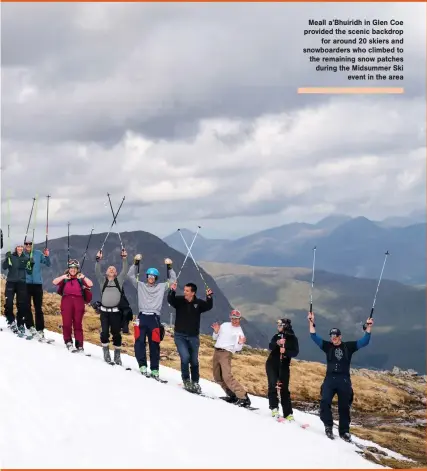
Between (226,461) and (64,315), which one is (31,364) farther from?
(226,461)

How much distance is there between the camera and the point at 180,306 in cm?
1992

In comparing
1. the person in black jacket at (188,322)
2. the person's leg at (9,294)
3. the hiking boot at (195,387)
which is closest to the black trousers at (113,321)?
the person in black jacket at (188,322)

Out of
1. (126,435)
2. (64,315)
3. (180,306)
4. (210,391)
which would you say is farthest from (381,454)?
(64,315)

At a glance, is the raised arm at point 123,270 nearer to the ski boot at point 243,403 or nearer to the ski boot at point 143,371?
the ski boot at point 143,371

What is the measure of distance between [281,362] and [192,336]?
282cm

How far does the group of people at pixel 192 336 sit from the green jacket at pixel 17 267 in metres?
2.16

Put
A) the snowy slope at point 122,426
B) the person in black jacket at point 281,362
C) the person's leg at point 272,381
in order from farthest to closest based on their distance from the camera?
the person's leg at point 272,381 → the person in black jacket at point 281,362 → the snowy slope at point 122,426

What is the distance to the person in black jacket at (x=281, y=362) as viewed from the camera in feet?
63.8

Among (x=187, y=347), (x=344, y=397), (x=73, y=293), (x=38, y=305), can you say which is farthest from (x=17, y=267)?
(x=344, y=397)

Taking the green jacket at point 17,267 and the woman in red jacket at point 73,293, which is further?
the green jacket at point 17,267

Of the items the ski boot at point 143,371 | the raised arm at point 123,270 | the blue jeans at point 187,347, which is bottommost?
the ski boot at point 143,371

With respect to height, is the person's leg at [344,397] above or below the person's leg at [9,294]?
below

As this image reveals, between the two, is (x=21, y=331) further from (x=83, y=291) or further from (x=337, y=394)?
(x=337, y=394)

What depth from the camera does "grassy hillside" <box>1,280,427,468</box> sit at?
90.1ft
